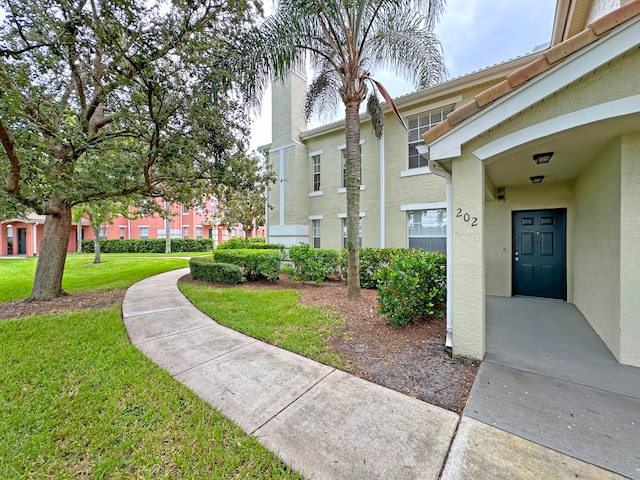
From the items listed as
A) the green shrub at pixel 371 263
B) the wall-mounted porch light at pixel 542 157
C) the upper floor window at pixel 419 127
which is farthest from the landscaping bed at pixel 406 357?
the upper floor window at pixel 419 127

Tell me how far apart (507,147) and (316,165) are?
956cm

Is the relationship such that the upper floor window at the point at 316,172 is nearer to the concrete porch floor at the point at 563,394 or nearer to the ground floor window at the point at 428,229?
the ground floor window at the point at 428,229

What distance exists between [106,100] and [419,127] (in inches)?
364

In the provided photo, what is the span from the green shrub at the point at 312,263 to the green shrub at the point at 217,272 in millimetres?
1936

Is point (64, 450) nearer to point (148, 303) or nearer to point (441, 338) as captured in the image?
point (441, 338)

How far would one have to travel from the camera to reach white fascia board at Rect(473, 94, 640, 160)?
9.52 ft

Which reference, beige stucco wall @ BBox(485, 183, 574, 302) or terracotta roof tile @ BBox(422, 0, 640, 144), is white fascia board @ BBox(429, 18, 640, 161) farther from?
beige stucco wall @ BBox(485, 183, 574, 302)

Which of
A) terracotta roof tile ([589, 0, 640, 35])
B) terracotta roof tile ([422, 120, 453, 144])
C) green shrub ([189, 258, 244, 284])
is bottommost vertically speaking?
green shrub ([189, 258, 244, 284])

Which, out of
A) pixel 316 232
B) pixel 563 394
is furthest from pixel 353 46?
pixel 563 394

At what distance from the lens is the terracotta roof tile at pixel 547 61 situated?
9.13 feet

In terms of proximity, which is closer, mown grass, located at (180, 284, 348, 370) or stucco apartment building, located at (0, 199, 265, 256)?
mown grass, located at (180, 284, 348, 370)

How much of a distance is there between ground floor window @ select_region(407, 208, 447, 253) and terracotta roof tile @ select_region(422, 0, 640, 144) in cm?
584

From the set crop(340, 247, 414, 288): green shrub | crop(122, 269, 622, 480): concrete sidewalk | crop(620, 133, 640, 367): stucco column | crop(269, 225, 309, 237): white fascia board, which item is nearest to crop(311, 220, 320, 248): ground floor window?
crop(269, 225, 309, 237): white fascia board

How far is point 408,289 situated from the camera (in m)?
4.77
